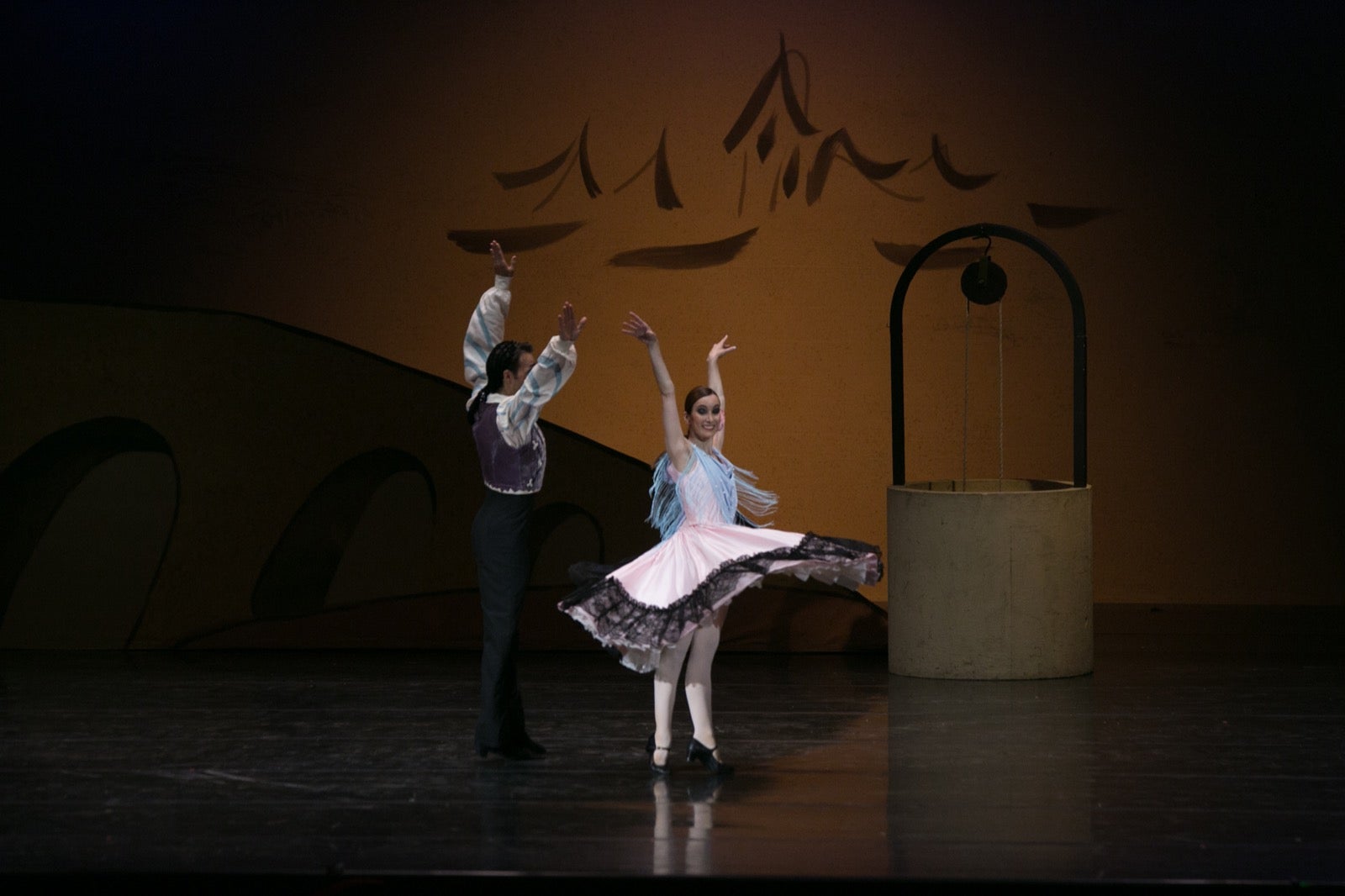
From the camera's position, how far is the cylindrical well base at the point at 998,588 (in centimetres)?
609

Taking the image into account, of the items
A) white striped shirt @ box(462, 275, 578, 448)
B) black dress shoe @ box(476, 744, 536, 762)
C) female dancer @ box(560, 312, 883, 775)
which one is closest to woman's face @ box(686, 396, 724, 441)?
female dancer @ box(560, 312, 883, 775)

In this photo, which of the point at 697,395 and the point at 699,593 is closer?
the point at 699,593

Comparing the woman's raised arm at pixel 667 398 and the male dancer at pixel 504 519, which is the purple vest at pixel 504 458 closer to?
the male dancer at pixel 504 519

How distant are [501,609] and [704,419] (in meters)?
0.82

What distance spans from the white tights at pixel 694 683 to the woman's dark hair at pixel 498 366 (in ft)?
2.95

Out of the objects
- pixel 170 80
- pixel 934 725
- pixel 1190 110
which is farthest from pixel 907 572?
pixel 170 80

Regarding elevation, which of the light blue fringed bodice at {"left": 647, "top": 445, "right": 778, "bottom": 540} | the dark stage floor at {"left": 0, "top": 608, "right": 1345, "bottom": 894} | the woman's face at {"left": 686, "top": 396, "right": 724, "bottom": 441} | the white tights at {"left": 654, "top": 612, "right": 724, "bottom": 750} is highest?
the woman's face at {"left": 686, "top": 396, "right": 724, "bottom": 441}

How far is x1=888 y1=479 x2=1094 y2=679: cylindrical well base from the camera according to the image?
240 inches

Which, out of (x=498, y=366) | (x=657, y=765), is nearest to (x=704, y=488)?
(x=498, y=366)

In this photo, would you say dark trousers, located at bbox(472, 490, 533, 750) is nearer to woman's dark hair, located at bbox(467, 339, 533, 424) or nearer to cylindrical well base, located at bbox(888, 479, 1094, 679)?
woman's dark hair, located at bbox(467, 339, 533, 424)

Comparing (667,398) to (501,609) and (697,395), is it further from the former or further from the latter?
(501,609)

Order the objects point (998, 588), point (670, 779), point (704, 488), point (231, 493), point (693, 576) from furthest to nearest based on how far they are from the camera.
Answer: point (231, 493), point (998, 588), point (704, 488), point (693, 576), point (670, 779)

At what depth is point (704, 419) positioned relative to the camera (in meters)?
4.86

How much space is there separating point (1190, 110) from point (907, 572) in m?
2.74
